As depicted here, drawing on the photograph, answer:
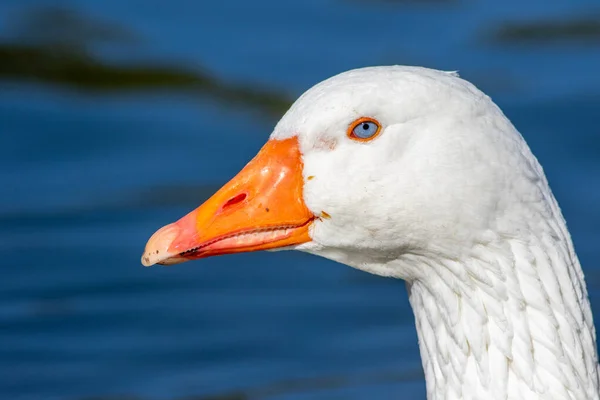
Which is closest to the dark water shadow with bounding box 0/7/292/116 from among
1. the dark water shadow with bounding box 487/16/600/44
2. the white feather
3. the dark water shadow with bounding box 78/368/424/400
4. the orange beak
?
the dark water shadow with bounding box 487/16/600/44

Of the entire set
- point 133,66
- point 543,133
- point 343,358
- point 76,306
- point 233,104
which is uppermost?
point 133,66

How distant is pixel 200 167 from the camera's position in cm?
1211

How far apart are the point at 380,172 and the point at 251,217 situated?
23.3 inches

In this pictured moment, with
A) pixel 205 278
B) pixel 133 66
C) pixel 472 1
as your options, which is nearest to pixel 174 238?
pixel 205 278

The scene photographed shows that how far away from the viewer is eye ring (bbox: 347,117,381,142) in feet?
18.0

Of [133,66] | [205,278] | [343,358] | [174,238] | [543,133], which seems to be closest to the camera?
[174,238]

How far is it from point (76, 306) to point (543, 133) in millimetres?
4857

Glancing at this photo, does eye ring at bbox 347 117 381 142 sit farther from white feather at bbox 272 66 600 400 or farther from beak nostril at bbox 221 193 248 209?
beak nostril at bbox 221 193 248 209

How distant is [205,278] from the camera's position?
10.7 meters

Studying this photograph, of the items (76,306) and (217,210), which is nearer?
(217,210)

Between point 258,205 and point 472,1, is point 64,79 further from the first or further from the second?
point 258,205

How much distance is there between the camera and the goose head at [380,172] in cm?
546

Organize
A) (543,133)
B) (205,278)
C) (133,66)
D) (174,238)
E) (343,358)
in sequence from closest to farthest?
(174,238), (343,358), (205,278), (543,133), (133,66)

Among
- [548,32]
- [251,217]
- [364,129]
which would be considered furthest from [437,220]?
[548,32]
